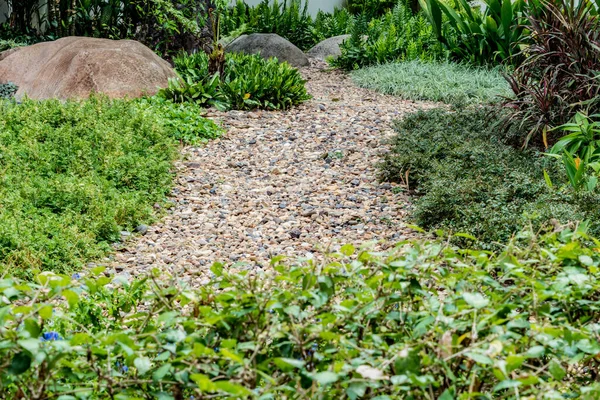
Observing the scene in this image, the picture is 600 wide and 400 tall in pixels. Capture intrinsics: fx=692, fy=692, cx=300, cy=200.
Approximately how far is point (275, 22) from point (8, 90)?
6072 mm

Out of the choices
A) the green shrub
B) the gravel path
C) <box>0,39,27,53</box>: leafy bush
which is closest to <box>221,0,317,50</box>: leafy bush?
the green shrub

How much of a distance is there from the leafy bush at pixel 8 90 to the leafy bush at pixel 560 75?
5749mm

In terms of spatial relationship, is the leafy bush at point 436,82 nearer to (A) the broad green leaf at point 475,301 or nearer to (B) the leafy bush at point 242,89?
(B) the leafy bush at point 242,89

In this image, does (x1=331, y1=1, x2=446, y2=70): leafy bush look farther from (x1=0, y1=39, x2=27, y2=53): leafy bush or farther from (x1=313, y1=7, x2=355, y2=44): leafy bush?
(x1=0, y1=39, x2=27, y2=53): leafy bush

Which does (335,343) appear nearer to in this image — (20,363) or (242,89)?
(20,363)

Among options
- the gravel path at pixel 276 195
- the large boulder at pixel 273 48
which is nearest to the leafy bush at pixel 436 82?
the gravel path at pixel 276 195

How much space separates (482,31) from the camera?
923cm

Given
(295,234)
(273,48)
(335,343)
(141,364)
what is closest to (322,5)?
(273,48)

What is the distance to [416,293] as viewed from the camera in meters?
1.79

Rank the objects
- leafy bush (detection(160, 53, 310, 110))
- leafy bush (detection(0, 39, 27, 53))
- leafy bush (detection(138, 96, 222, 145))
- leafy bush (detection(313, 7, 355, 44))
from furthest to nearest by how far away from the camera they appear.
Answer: leafy bush (detection(313, 7, 355, 44)) → leafy bush (detection(0, 39, 27, 53)) → leafy bush (detection(160, 53, 310, 110)) → leafy bush (detection(138, 96, 222, 145))

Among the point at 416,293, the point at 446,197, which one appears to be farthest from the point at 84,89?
the point at 416,293

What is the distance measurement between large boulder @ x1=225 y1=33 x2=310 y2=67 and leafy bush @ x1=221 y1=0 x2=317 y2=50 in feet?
3.74

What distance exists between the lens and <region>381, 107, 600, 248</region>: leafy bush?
4332 mm

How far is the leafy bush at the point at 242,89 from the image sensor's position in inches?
297
